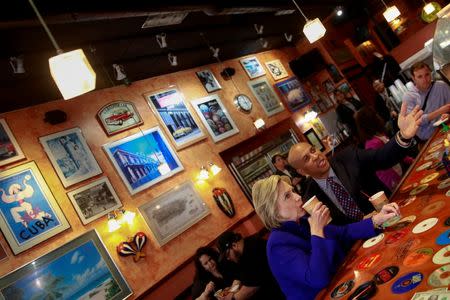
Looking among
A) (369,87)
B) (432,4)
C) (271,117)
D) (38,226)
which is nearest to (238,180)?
(271,117)

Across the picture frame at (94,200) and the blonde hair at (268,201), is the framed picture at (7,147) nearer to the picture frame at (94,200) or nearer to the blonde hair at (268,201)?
the picture frame at (94,200)

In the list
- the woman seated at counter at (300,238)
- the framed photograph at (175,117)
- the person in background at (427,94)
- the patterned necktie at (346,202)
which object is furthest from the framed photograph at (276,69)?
the woman seated at counter at (300,238)

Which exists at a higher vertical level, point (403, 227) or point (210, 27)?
point (210, 27)

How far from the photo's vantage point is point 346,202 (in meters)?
2.82

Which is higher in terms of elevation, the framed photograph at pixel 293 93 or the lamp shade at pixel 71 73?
the lamp shade at pixel 71 73

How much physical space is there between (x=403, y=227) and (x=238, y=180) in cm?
509

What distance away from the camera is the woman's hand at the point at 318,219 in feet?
6.31

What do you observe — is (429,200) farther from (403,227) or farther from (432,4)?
(432,4)

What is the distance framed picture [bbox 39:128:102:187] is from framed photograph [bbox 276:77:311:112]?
18.7 ft

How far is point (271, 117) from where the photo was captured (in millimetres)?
8430

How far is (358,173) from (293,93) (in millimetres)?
6770

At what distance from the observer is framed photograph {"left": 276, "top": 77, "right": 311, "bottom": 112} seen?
9.16 meters

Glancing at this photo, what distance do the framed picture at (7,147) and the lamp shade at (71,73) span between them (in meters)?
2.22

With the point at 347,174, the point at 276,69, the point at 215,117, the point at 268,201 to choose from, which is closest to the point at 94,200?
the point at 215,117
